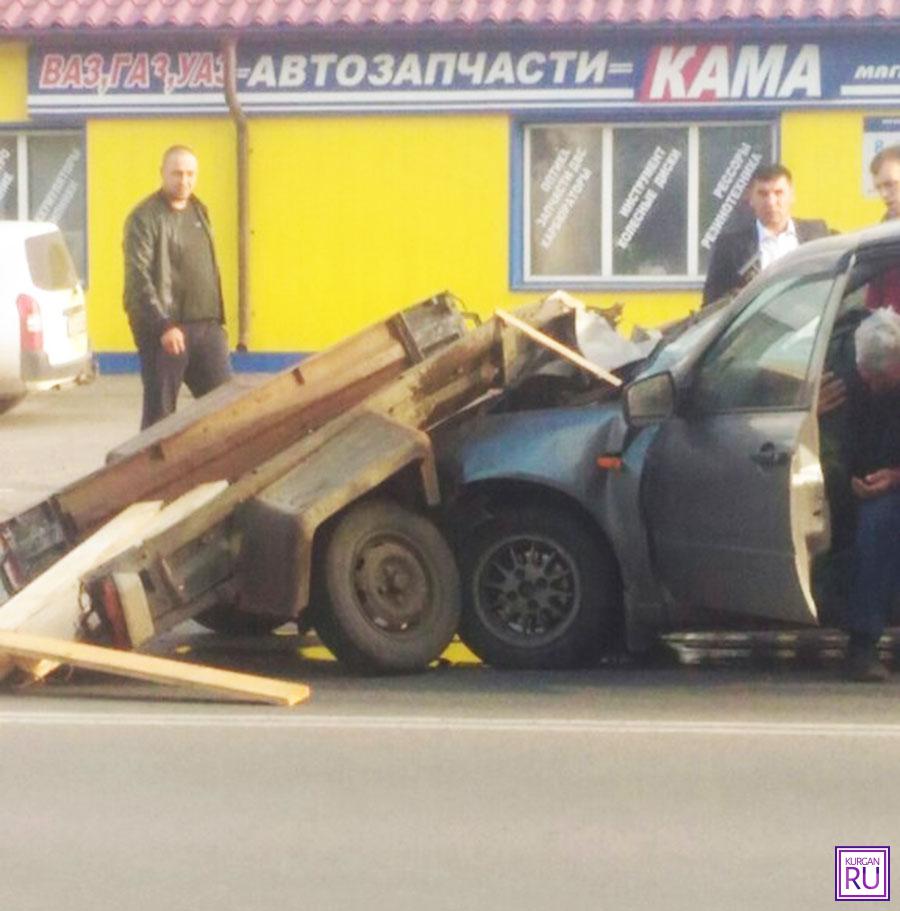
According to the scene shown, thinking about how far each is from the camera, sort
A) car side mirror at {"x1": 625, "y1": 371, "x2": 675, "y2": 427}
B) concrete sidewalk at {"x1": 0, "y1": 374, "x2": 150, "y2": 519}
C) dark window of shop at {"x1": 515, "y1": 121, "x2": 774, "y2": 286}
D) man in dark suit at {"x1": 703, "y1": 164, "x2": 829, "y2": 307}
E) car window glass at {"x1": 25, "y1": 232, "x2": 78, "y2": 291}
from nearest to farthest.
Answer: car side mirror at {"x1": 625, "y1": 371, "x2": 675, "y2": 427}
man in dark suit at {"x1": 703, "y1": 164, "x2": 829, "y2": 307}
concrete sidewalk at {"x1": 0, "y1": 374, "x2": 150, "y2": 519}
car window glass at {"x1": 25, "y1": 232, "x2": 78, "y2": 291}
dark window of shop at {"x1": 515, "y1": 121, "x2": 774, "y2": 286}

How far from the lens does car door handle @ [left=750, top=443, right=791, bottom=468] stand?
9.30 meters

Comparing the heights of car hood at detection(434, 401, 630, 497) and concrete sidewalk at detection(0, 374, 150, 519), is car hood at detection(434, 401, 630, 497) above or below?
above

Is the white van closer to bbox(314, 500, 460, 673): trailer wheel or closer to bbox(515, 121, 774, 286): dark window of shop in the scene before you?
bbox(515, 121, 774, 286): dark window of shop

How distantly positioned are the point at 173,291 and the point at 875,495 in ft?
15.7

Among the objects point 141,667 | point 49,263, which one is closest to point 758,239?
point 141,667

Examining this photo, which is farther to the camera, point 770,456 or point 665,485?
point 665,485

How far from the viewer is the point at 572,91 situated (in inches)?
918

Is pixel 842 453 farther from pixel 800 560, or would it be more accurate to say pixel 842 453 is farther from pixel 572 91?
pixel 572 91

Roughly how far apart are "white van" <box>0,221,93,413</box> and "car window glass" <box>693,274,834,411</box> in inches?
424

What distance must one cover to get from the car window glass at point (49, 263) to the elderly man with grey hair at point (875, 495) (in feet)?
37.7

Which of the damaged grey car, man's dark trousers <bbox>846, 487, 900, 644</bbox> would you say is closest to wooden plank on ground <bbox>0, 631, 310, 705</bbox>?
the damaged grey car

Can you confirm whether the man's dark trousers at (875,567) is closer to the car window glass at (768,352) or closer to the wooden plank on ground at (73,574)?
the car window glass at (768,352)

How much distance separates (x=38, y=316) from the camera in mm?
19891

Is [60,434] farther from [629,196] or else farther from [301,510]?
[301,510]
